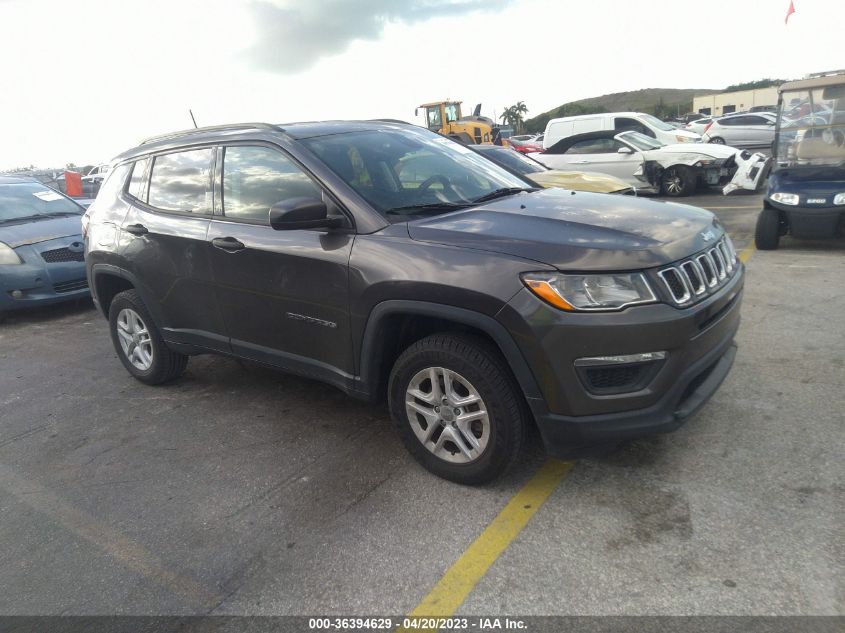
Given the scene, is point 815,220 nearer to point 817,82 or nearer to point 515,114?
point 817,82

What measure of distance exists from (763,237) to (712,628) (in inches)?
259

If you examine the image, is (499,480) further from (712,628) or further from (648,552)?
(712,628)

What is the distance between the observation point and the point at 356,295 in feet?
10.7

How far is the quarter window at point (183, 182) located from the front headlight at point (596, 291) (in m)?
2.36

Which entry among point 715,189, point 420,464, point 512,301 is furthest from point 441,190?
point 715,189

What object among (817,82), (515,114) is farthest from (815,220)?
(515,114)

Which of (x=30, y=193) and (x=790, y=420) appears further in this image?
(x=30, y=193)

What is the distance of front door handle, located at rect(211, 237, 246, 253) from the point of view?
148 inches

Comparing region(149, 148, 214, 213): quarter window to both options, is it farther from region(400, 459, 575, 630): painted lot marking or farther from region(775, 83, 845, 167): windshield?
region(775, 83, 845, 167): windshield

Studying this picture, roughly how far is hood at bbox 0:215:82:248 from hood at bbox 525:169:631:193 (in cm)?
572

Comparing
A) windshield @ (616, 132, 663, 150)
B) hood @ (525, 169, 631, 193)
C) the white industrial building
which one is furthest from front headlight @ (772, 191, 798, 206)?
the white industrial building

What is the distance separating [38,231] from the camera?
7762 mm

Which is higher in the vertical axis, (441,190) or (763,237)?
(441,190)

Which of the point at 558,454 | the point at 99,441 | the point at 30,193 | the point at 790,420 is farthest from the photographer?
the point at 30,193
